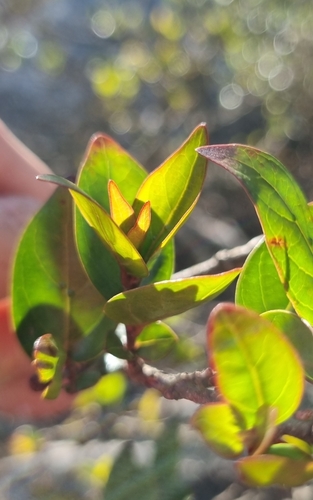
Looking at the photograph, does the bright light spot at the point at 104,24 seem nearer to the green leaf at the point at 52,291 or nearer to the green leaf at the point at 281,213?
the green leaf at the point at 52,291

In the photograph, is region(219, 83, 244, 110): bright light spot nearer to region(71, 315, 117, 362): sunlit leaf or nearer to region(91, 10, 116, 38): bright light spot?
region(91, 10, 116, 38): bright light spot

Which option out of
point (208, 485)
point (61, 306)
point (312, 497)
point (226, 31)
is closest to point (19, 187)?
point (61, 306)

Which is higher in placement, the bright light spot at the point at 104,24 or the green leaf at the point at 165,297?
the bright light spot at the point at 104,24

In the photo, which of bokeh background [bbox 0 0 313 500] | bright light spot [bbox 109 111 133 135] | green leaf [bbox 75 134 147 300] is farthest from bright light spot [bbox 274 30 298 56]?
green leaf [bbox 75 134 147 300]

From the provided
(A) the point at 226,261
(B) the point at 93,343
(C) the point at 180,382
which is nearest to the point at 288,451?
(C) the point at 180,382

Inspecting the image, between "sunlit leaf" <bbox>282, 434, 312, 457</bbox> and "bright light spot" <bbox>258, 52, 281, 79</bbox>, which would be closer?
"sunlit leaf" <bbox>282, 434, 312, 457</bbox>

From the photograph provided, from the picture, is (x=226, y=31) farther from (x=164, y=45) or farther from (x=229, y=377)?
(x=229, y=377)

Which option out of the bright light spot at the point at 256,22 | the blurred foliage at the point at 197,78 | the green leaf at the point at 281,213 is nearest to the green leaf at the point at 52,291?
the green leaf at the point at 281,213
